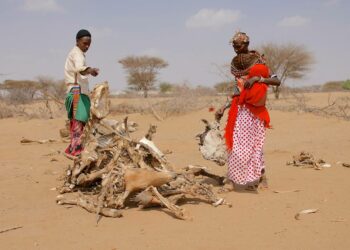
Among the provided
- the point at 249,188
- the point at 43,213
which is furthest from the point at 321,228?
the point at 43,213

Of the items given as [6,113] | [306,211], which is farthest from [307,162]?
[6,113]

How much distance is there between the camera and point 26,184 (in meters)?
5.21

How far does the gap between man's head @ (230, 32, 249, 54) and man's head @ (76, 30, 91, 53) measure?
1.96m

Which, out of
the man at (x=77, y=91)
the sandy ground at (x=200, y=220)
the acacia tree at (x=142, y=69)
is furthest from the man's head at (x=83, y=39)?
the acacia tree at (x=142, y=69)

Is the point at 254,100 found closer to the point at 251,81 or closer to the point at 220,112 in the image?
the point at 251,81

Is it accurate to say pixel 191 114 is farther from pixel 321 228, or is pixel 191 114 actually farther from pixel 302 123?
pixel 321 228

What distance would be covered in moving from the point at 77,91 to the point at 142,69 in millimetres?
30850

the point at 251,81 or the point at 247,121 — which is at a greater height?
the point at 251,81

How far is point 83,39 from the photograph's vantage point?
5.59 m

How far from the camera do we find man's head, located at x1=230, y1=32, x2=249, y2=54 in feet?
15.0

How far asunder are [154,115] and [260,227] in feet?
36.6

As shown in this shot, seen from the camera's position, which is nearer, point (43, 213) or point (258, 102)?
point (43, 213)

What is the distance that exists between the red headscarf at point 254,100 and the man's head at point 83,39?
2087 millimetres

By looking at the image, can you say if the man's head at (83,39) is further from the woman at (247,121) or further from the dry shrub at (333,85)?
the dry shrub at (333,85)
